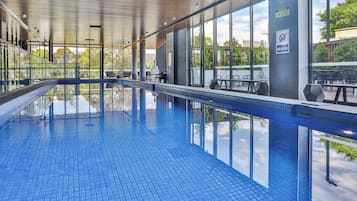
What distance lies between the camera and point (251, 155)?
3479mm

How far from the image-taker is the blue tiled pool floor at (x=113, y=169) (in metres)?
2.37

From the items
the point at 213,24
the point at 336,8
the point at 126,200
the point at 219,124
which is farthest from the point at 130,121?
the point at 213,24

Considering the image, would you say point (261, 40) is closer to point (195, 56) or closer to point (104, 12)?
point (195, 56)

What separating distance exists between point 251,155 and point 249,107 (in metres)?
3.47

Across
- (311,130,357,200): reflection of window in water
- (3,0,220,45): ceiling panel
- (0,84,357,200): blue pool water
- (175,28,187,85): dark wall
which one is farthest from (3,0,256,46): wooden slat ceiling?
(311,130,357,200): reflection of window in water

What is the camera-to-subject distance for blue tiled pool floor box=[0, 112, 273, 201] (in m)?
2.37

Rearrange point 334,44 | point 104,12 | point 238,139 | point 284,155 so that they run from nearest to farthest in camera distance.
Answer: point 284,155 < point 238,139 < point 334,44 < point 104,12

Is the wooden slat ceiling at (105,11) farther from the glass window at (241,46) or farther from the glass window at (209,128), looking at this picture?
the glass window at (209,128)

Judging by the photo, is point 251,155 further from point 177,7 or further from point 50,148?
point 177,7

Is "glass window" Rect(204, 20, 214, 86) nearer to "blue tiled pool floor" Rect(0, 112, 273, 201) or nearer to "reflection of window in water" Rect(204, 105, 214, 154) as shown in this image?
"reflection of window in water" Rect(204, 105, 214, 154)

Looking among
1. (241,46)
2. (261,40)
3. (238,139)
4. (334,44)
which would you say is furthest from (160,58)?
(238,139)

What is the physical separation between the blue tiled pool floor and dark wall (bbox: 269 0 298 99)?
3273mm

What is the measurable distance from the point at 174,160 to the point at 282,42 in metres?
4.82

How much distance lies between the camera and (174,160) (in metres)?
3.27
